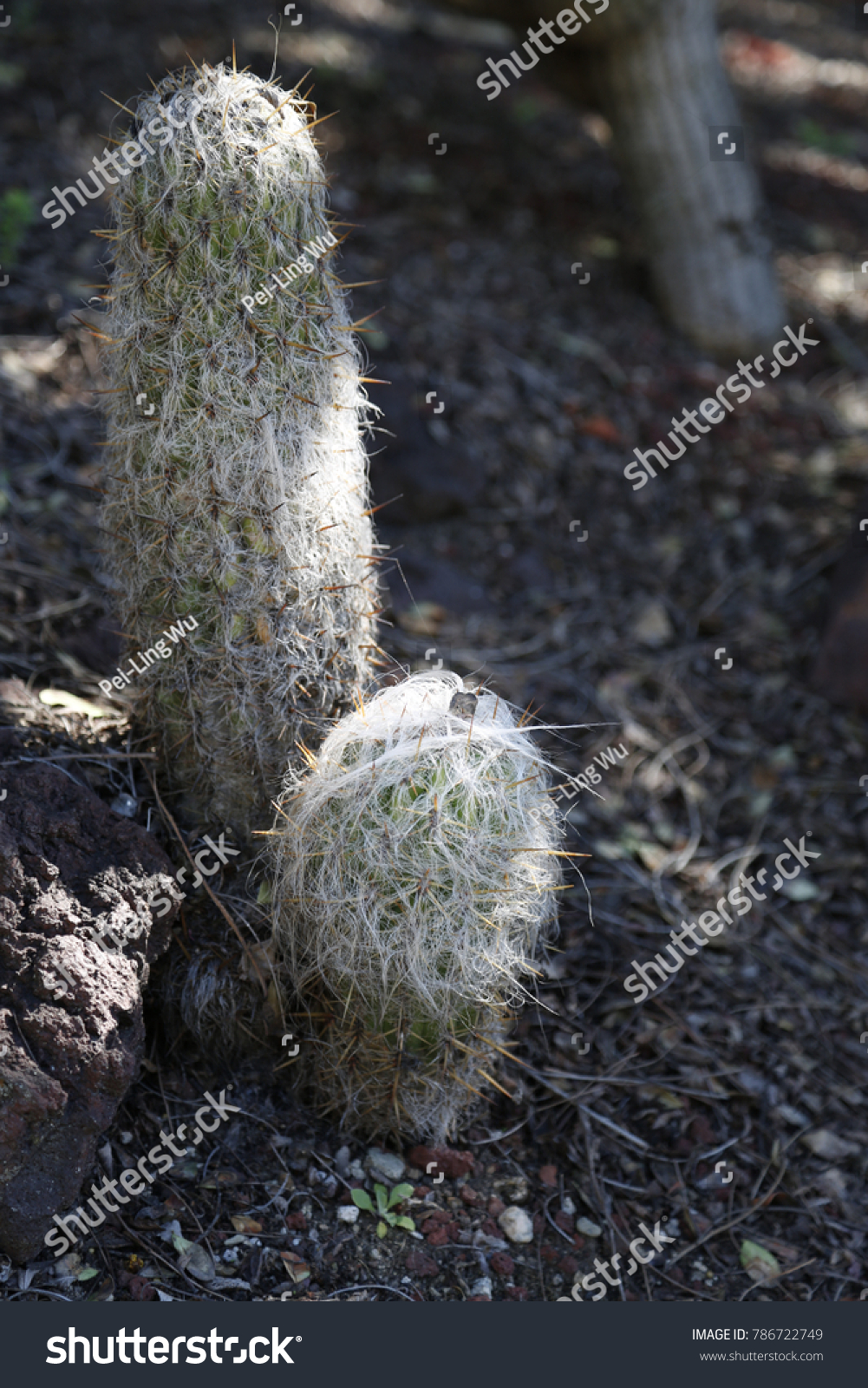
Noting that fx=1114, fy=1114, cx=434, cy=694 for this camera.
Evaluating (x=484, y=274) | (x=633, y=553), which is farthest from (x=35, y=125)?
(x=633, y=553)

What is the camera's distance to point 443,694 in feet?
6.95

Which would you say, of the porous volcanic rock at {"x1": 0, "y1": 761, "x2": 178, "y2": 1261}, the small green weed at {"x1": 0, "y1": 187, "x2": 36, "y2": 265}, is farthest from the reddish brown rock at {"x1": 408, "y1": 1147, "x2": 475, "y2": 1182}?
the small green weed at {"x1": 0, "y1": 187, "x2": 36, "y2": 265}

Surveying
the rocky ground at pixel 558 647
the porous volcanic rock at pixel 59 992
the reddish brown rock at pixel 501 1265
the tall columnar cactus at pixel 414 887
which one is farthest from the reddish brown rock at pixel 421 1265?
the porous volcanic rock at pixel 59 992

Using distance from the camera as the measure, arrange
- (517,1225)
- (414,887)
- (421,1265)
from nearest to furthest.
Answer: (414,887) < (421,1265) < (517,1225)

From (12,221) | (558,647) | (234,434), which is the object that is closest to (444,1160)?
(234,434)

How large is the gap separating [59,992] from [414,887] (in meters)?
0.64

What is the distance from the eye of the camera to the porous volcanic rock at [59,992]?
1874 mm

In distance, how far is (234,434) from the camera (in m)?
2.03

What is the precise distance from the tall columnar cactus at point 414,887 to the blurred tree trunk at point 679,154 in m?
3.83

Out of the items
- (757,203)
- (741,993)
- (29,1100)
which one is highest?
(29,1100)

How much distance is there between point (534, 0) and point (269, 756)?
418cm

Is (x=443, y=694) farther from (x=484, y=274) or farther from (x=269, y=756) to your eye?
(x=484, y=274)

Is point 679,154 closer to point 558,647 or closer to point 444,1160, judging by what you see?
point 558,647

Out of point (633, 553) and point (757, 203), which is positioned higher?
point (757, 203)
